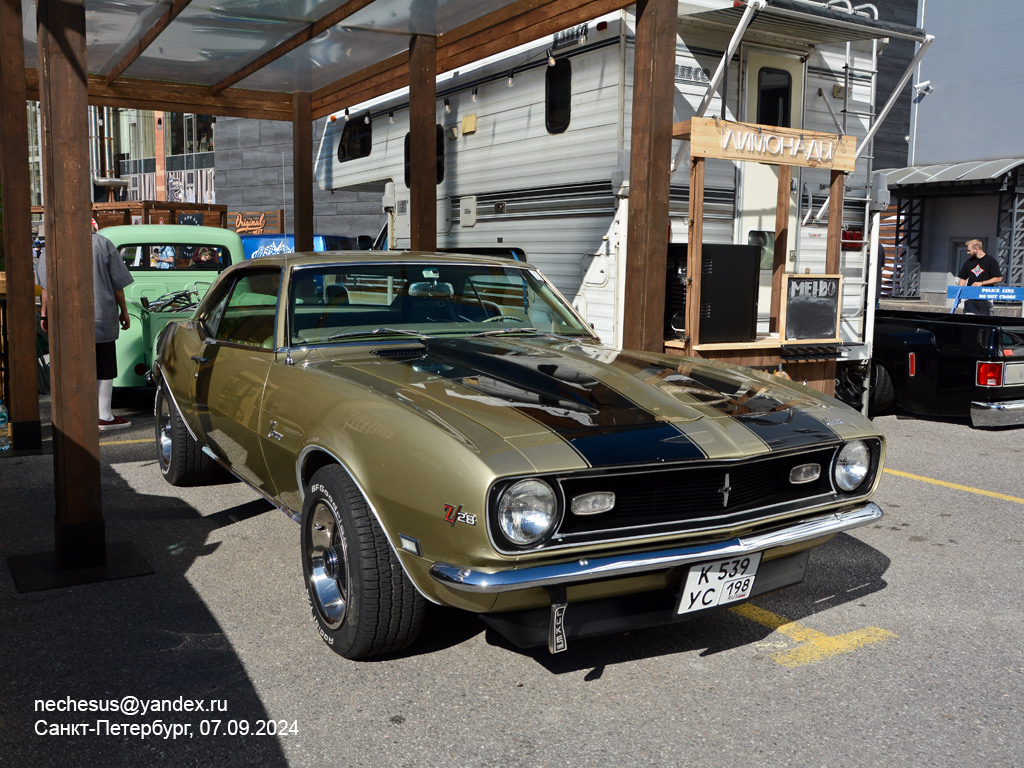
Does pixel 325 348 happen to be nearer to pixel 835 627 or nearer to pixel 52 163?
pixel 52 163

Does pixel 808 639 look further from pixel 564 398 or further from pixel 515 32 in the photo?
pixel 515 32

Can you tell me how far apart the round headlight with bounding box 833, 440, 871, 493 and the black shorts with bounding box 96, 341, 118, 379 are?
5735 millimetres

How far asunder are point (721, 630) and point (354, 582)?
1.51 m

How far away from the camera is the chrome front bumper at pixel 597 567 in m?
2.77

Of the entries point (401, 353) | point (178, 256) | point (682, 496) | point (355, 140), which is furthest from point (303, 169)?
point (682, 496)

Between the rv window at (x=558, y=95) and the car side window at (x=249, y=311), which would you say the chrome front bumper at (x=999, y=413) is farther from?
the car side window at (x=249, y=311)

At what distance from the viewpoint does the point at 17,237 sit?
6.65 meters

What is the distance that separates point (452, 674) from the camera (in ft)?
11.0

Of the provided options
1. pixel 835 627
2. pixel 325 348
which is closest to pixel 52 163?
pixel 325 348

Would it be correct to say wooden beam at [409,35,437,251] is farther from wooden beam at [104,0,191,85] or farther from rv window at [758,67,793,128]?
rv window at [758,67,793,128]

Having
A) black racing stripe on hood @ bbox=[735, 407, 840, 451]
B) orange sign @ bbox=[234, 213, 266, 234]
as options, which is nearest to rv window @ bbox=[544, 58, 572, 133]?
black racing stripe on hood @ bbox=[735, 407, 840, 451]

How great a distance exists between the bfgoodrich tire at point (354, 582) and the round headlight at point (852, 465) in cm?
160

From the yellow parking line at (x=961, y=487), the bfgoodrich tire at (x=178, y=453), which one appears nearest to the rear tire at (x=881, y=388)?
the yellow parking line at (x=961, y=487)

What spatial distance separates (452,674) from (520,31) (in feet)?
19.9
